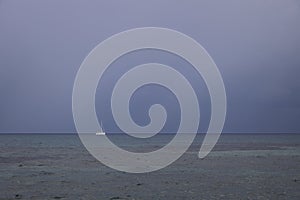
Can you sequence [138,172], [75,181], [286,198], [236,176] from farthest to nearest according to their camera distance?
[138,172] < [236,176] < [75,181] < [286,198]

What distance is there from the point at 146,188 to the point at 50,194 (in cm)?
671

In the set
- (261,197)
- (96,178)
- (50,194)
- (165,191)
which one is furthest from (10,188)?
(261,197)

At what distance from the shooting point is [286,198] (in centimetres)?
2675

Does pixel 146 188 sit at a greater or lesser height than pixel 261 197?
lesser

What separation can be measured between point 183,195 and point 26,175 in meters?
17.9

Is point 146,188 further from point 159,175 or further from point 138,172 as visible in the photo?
point 138,172

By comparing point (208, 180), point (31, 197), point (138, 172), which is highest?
point (31, 197)

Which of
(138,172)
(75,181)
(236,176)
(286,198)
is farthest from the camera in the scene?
(138,172)

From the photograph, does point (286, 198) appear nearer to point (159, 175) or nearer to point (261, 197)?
point (261, 197)

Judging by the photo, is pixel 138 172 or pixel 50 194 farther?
pixel 138 172

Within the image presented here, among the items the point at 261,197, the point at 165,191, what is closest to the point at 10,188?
the point at 165,191

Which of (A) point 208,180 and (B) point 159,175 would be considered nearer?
(A) point 208,180

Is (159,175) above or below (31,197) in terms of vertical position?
below

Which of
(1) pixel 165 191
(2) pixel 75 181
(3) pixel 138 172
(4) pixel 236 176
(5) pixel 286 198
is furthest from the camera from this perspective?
(3) pixel 138 172
